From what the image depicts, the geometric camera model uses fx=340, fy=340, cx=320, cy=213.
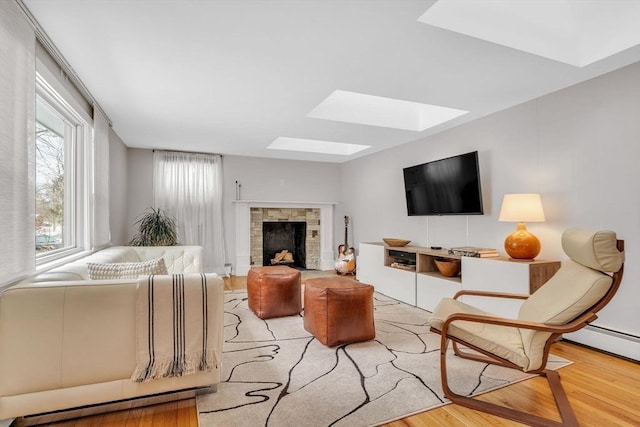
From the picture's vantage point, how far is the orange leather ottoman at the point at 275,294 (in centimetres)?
362

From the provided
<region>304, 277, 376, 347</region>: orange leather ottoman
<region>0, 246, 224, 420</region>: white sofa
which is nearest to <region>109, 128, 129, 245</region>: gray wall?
<region>0, 246, 224, 420</region>: white sofa

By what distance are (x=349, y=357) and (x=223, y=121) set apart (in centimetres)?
300

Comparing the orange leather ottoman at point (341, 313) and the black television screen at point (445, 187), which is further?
the black television screen at point (445, 187)

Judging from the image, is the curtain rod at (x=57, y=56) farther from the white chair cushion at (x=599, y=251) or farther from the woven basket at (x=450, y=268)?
the woven basket at (x=450, y=268)

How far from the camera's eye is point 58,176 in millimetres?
3072

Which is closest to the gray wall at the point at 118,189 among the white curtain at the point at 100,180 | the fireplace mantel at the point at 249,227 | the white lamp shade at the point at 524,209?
the white curtain at the point at 100,180

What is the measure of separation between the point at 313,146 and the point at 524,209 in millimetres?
3772

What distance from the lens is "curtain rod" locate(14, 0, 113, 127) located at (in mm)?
1975

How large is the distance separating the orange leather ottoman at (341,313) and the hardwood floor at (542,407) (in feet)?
3.36

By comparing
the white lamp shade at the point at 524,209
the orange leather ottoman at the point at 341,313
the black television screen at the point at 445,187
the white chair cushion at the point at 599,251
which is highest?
the black television screen at the point at 445,187

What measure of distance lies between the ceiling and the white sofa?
156cm

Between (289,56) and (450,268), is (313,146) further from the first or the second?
(289,56)

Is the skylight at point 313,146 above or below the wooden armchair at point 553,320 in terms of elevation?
above

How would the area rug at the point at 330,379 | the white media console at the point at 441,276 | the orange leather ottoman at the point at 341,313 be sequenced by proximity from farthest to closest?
the white media console at the point at 441,276 → the orange leather ottoman at the point at 341,313 → the area rug at the point at 330,379
